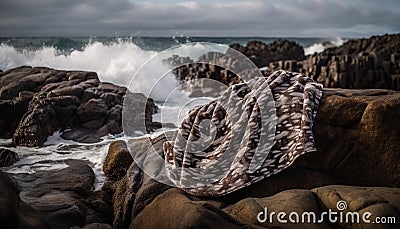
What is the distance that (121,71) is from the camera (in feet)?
77.8

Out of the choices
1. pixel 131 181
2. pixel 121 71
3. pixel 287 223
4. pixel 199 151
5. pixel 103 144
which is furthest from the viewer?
pixel 121 71

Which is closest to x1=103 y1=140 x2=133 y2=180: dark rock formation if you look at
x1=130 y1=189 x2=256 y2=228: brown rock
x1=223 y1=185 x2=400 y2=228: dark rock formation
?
x1=130 y1=189 x2=256 y2=228: brown rock


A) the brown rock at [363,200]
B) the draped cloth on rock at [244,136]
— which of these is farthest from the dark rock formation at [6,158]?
the brown rock at [363,200]

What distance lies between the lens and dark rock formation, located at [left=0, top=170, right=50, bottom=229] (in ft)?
7.98

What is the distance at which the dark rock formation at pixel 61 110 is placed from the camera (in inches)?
379

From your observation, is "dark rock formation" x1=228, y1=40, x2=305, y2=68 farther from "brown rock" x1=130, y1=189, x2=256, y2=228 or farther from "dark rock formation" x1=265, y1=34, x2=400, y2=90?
"brown rock" x1=130, y1=189, x2=256, y2=228

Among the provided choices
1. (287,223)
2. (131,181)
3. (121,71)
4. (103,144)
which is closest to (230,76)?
(121,71)

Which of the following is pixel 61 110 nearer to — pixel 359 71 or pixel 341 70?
pixel 341 70

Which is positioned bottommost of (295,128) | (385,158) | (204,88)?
(204,88)

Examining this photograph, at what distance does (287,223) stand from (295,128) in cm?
112

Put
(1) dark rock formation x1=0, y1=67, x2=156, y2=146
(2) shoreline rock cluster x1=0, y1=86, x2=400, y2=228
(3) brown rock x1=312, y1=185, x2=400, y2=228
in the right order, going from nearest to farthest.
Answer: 1. (3) brown rock x1=312, y1=185, x2=400, y2=228
2. (2) shoreline rock cluster x1=0, y1=86, x2=400, y2=228
3. (1) dark rock formation x1=0, y1=67, x2=156, y2=146

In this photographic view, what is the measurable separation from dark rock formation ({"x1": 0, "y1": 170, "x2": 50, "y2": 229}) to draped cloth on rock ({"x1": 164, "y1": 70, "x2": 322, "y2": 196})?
138 cm

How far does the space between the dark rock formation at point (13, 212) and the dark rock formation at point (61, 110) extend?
6549 millimetres

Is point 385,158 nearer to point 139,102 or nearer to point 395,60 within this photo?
point 139,102
